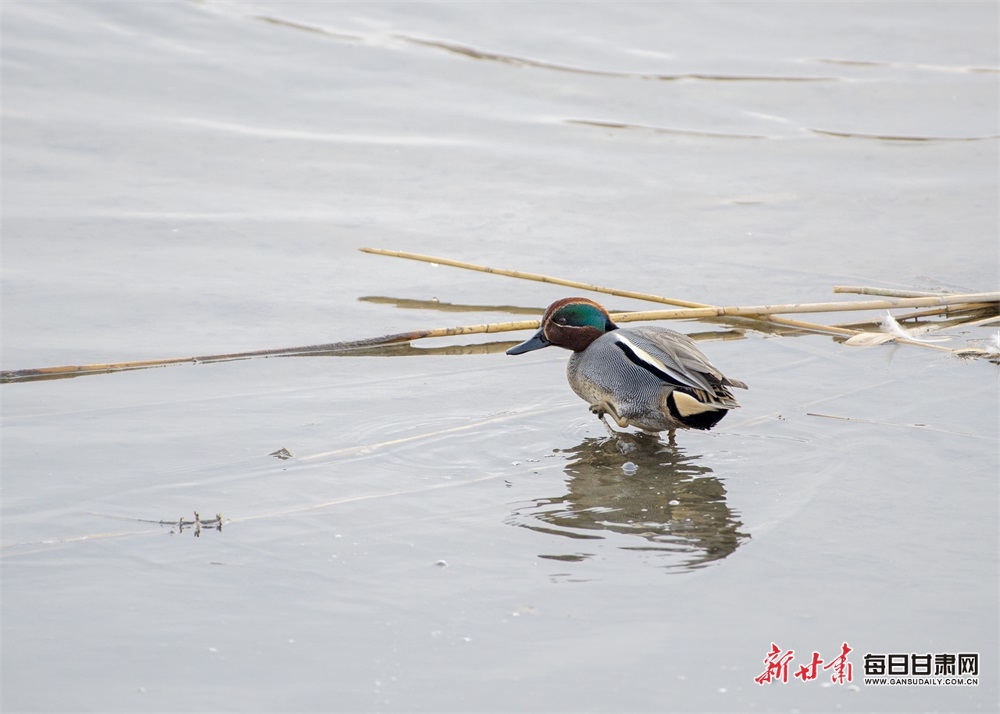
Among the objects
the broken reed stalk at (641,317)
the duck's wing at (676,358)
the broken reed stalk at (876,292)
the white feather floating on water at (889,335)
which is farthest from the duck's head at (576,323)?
the broken reed stalk at (876,292)

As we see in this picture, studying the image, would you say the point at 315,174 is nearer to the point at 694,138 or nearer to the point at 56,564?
the point at 694,138

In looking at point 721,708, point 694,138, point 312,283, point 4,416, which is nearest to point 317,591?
point 721,708

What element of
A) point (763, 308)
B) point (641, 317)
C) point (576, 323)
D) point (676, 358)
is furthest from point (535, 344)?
point (763, 308)

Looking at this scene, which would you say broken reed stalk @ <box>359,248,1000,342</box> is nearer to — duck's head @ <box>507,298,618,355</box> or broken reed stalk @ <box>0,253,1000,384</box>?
broken reed stalk @ <box>0,253,1000,384</box>

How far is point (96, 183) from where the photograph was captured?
320 inches

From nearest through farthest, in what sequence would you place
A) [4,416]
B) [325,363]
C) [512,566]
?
[512,566] → [4,416] → [325,363]

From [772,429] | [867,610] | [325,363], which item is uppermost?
[325,363]

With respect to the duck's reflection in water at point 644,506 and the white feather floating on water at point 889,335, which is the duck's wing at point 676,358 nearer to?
the duck's reflection in water at point 644,506

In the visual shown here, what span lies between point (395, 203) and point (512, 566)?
477 centimetres

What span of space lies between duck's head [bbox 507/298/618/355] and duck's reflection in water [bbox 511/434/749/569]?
46cm

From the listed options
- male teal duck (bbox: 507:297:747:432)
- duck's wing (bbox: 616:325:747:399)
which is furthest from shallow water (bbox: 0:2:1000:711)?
duck's wing (bbox: 616:325:747:399)

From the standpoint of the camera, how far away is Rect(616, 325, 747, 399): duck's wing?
15.5ft

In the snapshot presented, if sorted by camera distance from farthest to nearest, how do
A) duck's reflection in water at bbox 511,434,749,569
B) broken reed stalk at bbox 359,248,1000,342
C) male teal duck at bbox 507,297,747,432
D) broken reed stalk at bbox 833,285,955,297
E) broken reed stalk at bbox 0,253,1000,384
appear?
1. broken reed stalk at bbox 833,285,955,297
2. broken reed stalk at bbox 359,248,1000,342
3. broken reed stalk at bbox 0,253,1000,384
4. male teal duck at bbox 507,297,747,432
5. duck's reflection in water at bbox 511,434,749,569

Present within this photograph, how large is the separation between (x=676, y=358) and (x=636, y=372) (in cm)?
17
